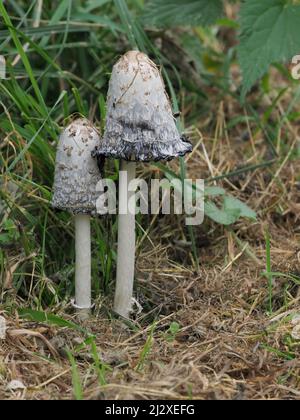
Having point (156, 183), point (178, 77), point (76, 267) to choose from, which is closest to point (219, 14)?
point (178, 77)

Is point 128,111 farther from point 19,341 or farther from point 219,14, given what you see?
point 219,14

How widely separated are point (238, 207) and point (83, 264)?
36.9 inches

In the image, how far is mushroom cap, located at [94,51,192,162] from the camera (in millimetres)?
2482

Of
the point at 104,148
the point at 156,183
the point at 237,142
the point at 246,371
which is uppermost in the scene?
the point at 237,142

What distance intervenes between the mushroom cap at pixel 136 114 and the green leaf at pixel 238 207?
3.02 ft

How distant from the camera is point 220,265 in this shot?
3.29 m

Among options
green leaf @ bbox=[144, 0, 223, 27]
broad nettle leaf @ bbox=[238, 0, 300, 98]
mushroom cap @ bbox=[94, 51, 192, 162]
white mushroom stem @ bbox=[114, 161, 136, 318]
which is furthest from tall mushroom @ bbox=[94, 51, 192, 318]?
green leaf @ bbox=[144, 0, 223, 27]

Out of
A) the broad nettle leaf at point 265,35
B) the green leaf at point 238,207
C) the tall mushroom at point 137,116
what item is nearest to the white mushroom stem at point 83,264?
the tall mushroom at point 137,116

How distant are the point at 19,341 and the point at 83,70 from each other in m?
1.93

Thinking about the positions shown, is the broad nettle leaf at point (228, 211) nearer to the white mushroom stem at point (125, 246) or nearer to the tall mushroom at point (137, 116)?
the white mushroom stem at point (125, 246)

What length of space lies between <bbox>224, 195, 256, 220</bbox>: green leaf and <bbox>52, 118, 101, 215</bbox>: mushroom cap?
0.93m

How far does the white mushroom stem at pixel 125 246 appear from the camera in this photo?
2738 millimetres

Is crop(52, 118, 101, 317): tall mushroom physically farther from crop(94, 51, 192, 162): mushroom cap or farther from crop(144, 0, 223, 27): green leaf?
crop(144, 0, 223, 27): green leaf
